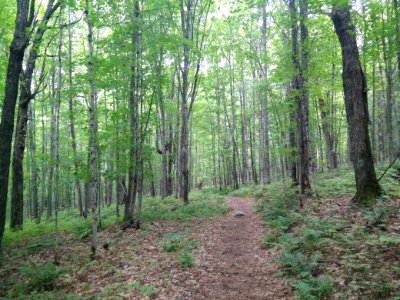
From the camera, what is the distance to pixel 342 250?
5.84 meters

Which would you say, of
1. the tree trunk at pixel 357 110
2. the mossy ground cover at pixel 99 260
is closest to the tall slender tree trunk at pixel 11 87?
the mossy ground cover at pixel 99 260

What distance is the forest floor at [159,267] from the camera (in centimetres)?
579

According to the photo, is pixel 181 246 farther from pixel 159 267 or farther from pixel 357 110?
pixel 357 110

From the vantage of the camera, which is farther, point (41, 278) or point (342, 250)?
point (41, 278)

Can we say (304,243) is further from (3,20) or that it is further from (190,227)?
(3,20)

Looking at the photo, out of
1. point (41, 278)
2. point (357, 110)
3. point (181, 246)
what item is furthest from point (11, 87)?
point (357, 110)

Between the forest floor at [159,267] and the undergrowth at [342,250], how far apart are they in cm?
53

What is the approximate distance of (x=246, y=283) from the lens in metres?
6.07

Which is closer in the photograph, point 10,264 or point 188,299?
point 188,299

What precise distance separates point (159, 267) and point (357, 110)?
785 centimetres

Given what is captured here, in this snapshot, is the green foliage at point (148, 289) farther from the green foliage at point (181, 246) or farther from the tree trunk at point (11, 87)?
the tree trunk at point (11, 87)

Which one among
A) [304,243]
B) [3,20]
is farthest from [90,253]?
[3,20]

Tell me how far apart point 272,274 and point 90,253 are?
19.3 feet

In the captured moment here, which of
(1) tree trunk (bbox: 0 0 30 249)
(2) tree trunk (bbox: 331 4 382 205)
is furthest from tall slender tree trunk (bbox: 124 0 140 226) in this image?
(2) tree trunk (bbox: 331 4 382 205)
